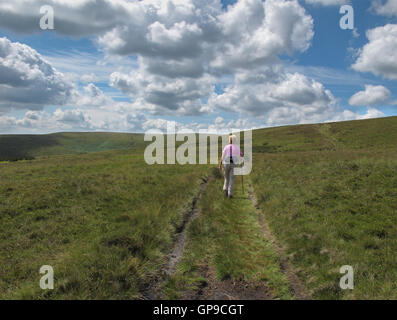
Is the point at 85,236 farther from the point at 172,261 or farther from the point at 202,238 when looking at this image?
the point at 202,238

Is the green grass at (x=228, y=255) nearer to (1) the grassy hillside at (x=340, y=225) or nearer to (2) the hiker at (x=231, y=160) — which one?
(1) the grassy hillside at (x=340, y=225)

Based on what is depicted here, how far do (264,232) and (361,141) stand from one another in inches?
2637

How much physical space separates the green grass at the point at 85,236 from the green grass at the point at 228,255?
814 mm

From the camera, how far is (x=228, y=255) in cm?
675

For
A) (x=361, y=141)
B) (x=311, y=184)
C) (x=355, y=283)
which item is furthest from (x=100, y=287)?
(x=361, y=141)

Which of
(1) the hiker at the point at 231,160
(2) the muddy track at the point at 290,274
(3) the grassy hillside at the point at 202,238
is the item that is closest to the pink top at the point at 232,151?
(1) the hiker at the point at 231,160

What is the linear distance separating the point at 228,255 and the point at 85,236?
4979 millimetres

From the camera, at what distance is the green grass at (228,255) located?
5629 mm

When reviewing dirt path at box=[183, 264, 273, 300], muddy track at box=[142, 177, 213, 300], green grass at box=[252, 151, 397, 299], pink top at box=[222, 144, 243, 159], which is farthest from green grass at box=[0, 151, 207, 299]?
green grass at box=[252, 151, 397, 299]

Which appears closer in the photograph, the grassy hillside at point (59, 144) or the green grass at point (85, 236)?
the green grass at point (85, 236)

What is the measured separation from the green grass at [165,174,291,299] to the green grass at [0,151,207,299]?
32.1 inches

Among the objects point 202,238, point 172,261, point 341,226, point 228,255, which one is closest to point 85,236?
point 172,261
